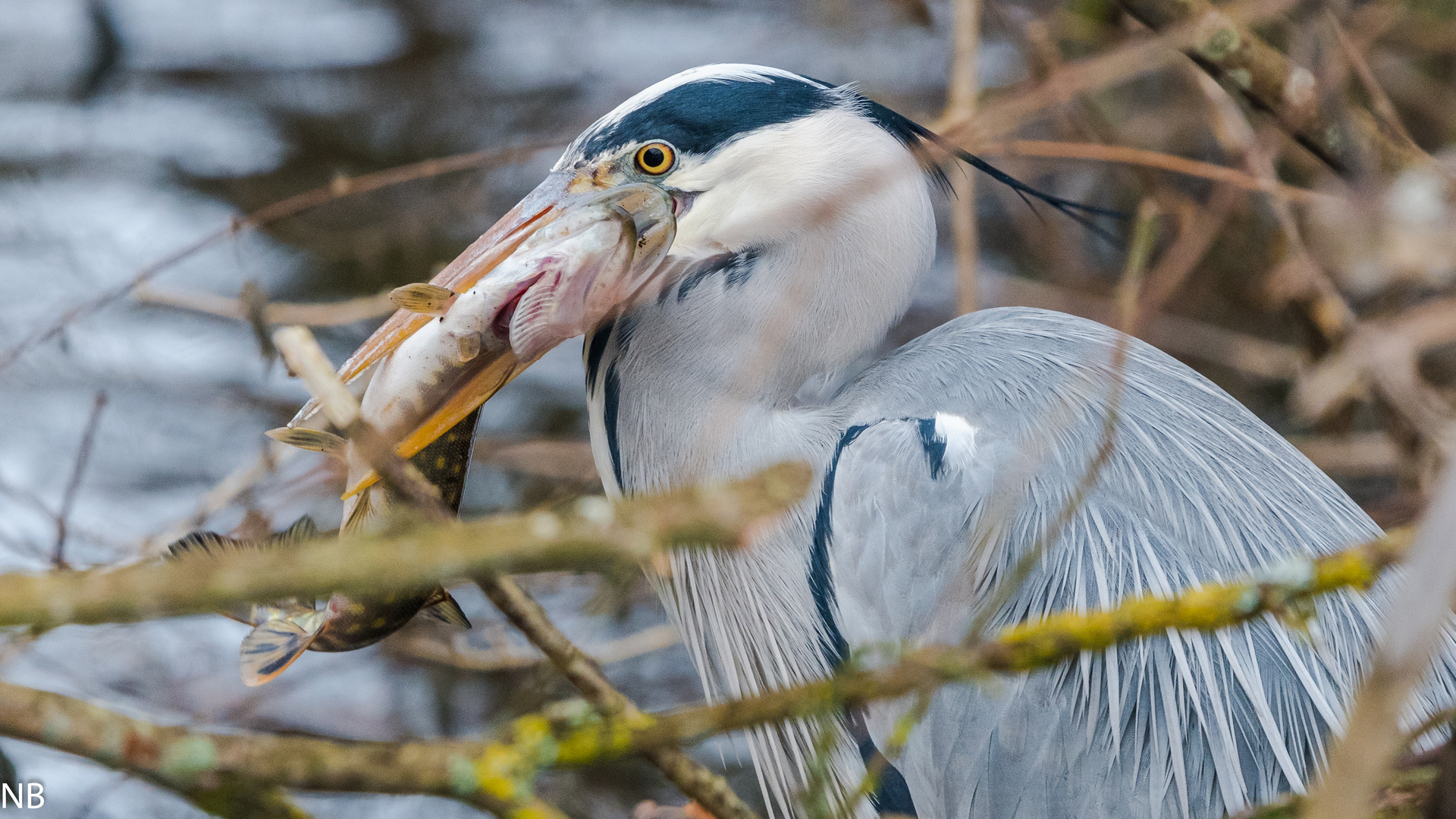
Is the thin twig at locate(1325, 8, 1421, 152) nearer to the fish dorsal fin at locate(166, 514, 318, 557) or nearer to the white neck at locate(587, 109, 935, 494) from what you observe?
the white neck at locate(587, 109, 935, 494)

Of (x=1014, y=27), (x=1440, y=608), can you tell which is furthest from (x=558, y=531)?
(x=1014, y=27)

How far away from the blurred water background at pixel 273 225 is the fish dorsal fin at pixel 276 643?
1.12 meters

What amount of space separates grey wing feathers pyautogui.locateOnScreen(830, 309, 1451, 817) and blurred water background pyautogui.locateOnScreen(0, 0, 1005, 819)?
38.4 inches

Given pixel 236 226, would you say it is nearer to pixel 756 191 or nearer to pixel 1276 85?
pixel 756 191

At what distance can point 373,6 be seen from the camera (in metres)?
3.91

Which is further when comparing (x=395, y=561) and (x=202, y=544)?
(x=202, y=544)

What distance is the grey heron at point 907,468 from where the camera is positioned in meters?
1.65

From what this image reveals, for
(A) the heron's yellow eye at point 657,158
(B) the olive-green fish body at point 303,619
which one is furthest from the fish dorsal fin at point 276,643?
(A) the heron's yellow eye at point 657,158

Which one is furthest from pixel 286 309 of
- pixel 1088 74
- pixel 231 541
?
pixel 1088 74

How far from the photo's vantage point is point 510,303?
5.08 feet

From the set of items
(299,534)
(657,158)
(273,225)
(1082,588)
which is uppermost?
(657,158)

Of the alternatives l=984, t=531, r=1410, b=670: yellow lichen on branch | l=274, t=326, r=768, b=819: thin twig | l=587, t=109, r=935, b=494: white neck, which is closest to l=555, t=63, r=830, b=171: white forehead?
l=587, t=109, r=935, b=494: white neck

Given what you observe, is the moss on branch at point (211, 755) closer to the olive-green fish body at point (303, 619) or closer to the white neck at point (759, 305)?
the olive-green fish body at point (303, 619)

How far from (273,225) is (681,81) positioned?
2057 millimetres
